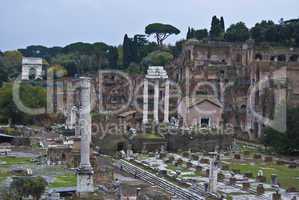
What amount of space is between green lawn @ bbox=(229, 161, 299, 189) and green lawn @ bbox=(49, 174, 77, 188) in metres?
9.96

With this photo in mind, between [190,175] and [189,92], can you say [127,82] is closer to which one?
[189,92]

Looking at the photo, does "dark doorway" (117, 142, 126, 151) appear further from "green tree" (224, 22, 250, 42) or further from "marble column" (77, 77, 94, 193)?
"green tree" (224, 22, 250, 42)

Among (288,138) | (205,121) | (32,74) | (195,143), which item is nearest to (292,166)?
(288,138)

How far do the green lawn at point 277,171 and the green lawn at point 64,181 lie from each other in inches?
392

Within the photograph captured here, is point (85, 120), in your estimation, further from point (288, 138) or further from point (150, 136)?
point (150, 136)

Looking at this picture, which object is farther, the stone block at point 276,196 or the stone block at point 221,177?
the stone block at point 221,177

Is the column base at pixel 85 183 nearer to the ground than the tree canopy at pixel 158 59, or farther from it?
nearer to the ground

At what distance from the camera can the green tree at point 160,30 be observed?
3590 inches

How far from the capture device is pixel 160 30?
300 feet

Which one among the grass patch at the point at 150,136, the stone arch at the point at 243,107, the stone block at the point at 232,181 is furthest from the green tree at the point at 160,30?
the stone block at the point at 232,181

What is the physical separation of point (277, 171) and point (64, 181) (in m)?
12.6

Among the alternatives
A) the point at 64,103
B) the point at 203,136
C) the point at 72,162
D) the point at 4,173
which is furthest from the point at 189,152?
the point at 64,103

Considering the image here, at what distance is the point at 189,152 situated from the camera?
44.9 m

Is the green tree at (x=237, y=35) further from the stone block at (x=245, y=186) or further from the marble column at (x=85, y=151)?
the marble column at (x=85, y=151)
